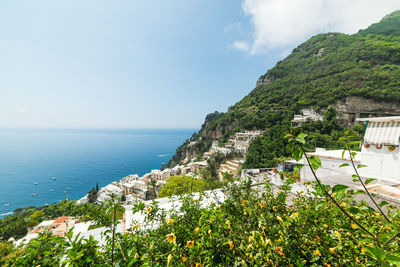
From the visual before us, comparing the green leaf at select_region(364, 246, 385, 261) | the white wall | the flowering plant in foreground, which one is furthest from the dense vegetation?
the green leaf at select_region(364, 246, 385, 261)

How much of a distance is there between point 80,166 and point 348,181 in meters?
81.8

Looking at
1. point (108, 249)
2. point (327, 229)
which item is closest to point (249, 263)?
point (327, 229)

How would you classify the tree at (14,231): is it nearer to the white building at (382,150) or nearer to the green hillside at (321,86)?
the white building at (382,150)

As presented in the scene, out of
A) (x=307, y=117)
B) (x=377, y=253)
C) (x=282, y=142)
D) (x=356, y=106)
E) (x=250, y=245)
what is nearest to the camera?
(x=377, y=253)

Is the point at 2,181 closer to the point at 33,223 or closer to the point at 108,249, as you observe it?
the point at 33,223

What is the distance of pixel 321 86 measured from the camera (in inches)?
1502

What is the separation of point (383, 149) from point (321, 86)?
44.2 metres

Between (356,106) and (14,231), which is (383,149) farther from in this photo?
(356,106)

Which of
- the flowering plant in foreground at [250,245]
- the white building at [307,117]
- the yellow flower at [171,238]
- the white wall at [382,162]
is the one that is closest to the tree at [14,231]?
the flowering plant in foreground at [250,245]

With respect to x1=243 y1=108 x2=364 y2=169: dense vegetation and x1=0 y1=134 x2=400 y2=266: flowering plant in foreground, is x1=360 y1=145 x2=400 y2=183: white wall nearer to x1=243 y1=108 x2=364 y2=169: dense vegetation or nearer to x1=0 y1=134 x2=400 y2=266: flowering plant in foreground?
x1=0 y1=134 x2=400 y2=266: flowering plant in foreground

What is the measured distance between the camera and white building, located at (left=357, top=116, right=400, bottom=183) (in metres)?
4.13

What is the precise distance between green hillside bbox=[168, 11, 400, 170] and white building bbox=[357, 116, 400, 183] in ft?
47.2

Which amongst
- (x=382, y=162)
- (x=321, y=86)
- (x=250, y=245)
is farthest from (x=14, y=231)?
(x=321, y=86)

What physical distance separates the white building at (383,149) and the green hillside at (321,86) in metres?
14.4
